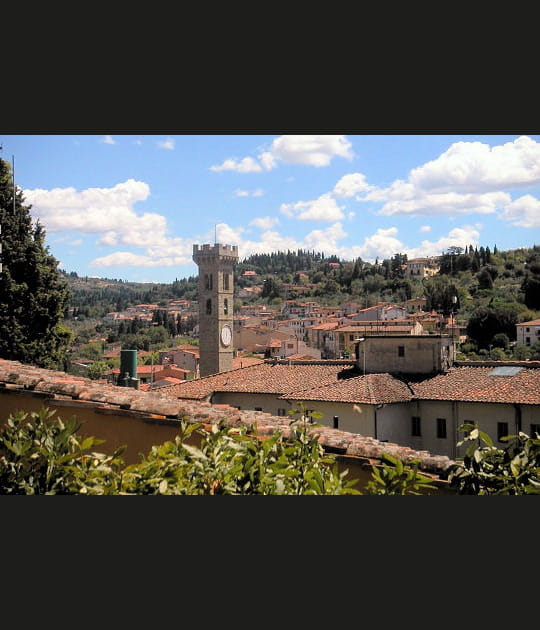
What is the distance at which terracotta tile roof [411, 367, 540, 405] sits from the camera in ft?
46.7

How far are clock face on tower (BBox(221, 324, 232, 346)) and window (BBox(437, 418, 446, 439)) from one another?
2493 centimetres

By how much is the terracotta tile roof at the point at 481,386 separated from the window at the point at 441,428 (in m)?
0.49

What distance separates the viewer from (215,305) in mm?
40281

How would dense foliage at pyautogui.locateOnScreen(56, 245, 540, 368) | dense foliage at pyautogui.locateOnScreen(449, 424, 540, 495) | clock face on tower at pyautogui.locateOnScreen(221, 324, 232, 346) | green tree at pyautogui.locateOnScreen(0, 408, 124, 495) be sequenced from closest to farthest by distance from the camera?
1. green tree at pyautogui.locateOnScreen(0, 408, 124, 495)
2. dense foliage at pyautogui.locateOnScreen(449, 424, 540, 495)
3. dense foliage at pyautogui.locateOnScreen(56, 245, 540, 368)
4. clock face on tower at pyautogui.locateOnScreen(221, 324, 232, 346)

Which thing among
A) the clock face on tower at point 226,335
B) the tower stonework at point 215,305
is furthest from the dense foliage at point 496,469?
the clock face on tower at point 226,335

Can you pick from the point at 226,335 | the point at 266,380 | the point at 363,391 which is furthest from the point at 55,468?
the point at 226,335

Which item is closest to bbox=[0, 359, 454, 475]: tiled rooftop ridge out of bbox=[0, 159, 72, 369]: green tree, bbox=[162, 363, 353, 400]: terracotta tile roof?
bbox=[0, 159, 72, 369]: green tree

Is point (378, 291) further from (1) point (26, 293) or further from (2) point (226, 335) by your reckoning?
(1) point (26, 293)

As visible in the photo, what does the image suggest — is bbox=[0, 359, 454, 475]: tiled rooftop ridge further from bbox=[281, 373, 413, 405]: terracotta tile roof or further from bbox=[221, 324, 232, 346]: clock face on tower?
bbox=[221, 324, 232, 346]: clock face on tower

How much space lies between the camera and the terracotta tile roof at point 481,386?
14.2m

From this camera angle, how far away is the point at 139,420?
10.4 ft

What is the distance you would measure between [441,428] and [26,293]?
9429mm

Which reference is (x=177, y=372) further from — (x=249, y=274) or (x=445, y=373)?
(x=249, y=274)

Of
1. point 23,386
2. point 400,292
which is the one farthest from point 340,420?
point 400,292
